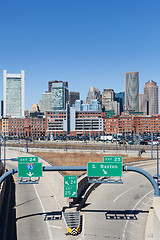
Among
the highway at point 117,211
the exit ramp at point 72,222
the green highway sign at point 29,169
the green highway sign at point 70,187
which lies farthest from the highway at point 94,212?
the green highway sign at point 29,169

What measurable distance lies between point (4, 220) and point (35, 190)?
17.8 metres

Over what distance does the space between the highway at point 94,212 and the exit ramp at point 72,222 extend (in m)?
0.64

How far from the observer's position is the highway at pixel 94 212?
105 ft

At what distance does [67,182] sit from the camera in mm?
36969

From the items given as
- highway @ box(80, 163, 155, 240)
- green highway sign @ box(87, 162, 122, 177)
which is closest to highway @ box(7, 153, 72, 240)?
highway @ box(80, 163, 155, 240)

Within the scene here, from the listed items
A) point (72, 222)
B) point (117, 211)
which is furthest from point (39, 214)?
point (117, 211)

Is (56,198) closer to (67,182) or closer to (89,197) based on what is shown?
(89,197)

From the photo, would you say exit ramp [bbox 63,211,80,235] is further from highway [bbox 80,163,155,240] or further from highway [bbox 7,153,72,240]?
highway [bbox 80,163,155,240]

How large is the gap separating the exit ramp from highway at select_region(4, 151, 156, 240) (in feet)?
2.09

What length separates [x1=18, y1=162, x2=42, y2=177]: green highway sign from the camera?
33906 mm

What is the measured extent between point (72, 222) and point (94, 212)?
6.44 meters

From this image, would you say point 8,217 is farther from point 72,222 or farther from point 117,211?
point 117,211

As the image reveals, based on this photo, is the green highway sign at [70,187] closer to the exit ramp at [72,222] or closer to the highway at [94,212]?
the exit ramp at [72,222]

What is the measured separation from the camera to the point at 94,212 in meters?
39.2
